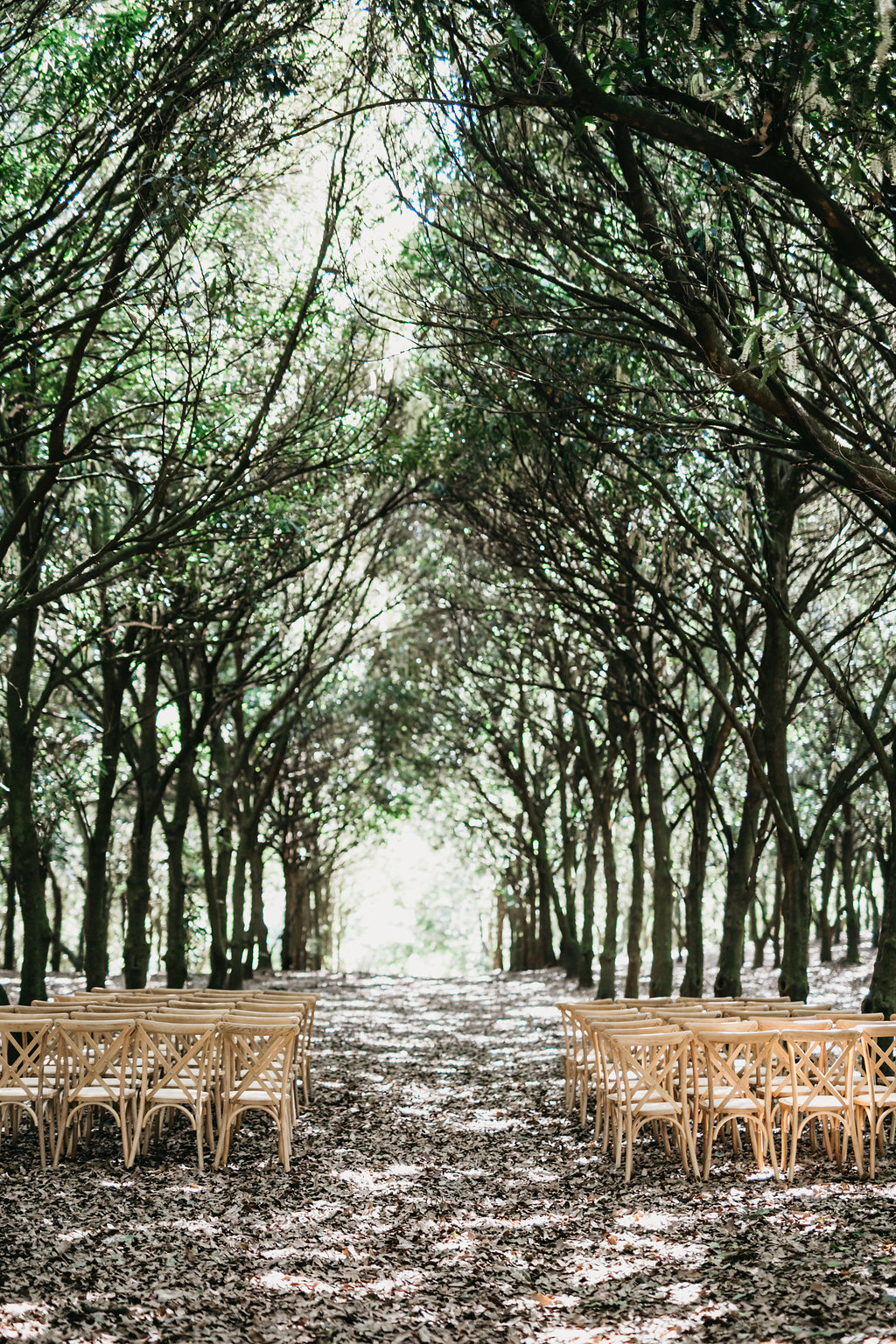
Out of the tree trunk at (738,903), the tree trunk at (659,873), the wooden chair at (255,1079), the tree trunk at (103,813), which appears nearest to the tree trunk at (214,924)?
the tree trunk at (103,813)

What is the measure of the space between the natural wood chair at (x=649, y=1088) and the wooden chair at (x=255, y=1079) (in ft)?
8.25

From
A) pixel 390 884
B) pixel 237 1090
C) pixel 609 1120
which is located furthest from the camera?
pixel 390 884

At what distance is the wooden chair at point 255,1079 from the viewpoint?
27.1 ft

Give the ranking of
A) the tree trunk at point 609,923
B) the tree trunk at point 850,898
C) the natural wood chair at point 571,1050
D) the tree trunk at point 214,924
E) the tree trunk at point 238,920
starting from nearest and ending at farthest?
the natural wood chair at point 571,1050, the tree trunk at point 609,923, the tree trunk at point 214,924, the tree trunk at point 238,920, the tree trunk at point 850,898

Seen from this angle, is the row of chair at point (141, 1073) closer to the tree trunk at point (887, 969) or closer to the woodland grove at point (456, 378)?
the woodland grove at point (456, 378)

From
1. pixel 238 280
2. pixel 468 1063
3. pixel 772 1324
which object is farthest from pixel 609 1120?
pixel 238 280

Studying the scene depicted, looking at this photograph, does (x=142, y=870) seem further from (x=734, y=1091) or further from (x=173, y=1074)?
(x=734, y=1091)

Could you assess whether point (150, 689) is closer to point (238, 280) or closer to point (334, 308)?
point (334, 308)

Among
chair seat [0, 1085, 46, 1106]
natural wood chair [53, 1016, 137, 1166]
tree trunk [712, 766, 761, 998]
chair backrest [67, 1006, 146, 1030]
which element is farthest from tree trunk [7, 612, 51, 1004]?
tree trunk [712, 766, 761, 998]

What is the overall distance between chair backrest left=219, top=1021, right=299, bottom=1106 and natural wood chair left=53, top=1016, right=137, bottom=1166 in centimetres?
70

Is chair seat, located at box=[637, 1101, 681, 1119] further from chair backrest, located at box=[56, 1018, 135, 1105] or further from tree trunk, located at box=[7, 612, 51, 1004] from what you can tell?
tree trunk, located at box=[7, 612, 51, 1004]

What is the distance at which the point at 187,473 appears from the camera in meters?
10.2

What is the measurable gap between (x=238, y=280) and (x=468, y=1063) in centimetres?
979

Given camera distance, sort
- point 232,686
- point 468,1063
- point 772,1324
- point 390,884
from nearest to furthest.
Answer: point 772,1324
point 468,1063
point 232,686
point 390,884
